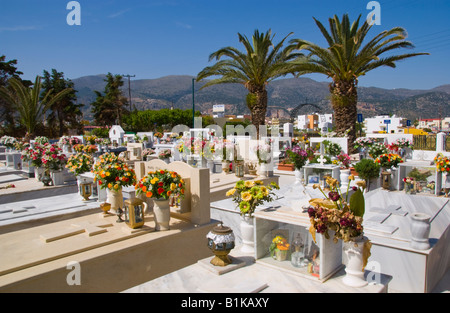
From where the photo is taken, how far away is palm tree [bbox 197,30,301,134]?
61.4 ft

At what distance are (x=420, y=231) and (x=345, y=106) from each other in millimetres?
14688

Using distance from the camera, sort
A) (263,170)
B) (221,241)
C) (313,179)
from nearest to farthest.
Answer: (221,241) → (313,179) → (263,170)

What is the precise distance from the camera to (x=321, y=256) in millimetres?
4266

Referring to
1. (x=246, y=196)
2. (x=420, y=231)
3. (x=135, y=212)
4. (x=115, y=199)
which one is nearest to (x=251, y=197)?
(x=246, y=196)

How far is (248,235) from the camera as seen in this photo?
573 cm

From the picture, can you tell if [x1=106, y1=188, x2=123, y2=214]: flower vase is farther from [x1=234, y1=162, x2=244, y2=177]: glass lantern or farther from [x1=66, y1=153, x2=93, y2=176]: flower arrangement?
[x1=234, y1=162, x2=244, y2=177]: glass lantern

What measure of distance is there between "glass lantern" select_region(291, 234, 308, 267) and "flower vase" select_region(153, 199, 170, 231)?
8.73 feet

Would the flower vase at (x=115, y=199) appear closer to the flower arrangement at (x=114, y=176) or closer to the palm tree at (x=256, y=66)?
the flower arrangement at (x=114, y=176)

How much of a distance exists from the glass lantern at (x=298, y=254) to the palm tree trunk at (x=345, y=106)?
50.4 feet

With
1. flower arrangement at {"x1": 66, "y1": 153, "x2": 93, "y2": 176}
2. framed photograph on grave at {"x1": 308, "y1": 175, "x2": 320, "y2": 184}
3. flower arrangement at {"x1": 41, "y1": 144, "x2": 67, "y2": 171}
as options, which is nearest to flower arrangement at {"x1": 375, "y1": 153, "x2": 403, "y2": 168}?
framed photograph on grave at {"x1": 308, "y1": 175, "x2": 320, "y2": 184}

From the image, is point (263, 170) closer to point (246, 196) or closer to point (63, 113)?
point (246, 196)
